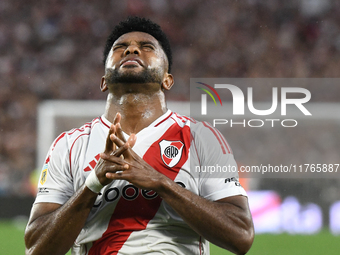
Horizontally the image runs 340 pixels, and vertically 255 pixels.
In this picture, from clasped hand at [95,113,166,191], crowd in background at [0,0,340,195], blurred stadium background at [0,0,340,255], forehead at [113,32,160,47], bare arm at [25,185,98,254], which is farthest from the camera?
crowd in background at [0,0,340,195]

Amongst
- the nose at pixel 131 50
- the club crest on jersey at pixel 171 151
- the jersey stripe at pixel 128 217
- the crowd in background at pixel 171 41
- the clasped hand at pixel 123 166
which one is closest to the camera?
the clasped hand at pixel 123 166

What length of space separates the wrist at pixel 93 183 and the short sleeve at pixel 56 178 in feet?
1.10

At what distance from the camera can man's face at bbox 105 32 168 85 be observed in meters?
2.74

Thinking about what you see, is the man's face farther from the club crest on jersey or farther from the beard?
the club crest on jersey

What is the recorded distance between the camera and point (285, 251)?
6156mm

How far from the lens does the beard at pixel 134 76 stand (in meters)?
2.73

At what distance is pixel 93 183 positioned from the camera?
2.35 meters

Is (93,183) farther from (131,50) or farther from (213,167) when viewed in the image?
(131,50)

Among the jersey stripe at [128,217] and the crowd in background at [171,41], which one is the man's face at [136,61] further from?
the crowd in background at [171,41]

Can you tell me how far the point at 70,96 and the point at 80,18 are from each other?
2.30 m

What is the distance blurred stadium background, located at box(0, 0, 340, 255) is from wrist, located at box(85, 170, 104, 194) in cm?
657

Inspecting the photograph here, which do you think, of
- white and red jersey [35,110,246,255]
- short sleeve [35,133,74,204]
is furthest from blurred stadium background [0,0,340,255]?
short sleeve [35,133,74,204]

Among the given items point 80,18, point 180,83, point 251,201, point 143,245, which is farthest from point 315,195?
point 80,18

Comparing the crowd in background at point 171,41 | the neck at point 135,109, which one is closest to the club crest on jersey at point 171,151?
the neck at point 135,109
